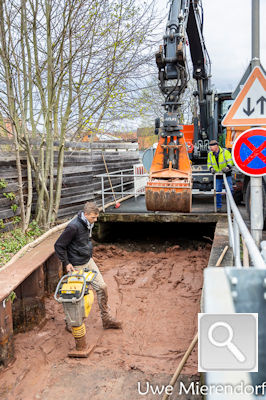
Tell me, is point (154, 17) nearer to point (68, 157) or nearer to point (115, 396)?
point (68, 157)

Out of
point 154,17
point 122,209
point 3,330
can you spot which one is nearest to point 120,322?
point 3,330

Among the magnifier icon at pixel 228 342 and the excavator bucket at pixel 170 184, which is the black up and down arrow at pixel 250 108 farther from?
the magnifier icon at pixel 228 342

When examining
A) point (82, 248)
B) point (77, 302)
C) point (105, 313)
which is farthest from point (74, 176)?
point (77, 302)

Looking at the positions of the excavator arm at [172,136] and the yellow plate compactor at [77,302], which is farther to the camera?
the excavator arm at [172,136]

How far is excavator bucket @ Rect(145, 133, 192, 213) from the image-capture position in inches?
258

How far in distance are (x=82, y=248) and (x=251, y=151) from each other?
2.65m

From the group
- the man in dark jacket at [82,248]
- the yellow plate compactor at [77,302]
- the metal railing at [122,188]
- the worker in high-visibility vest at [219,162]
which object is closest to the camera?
the yellow plate compactor at [77,302]

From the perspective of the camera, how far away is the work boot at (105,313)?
5258 mm

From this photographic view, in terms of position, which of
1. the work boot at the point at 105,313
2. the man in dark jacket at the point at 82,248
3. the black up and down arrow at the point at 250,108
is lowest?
the work boot at the point at 105,313

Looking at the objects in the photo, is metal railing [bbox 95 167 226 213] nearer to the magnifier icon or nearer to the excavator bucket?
the excavator bucket

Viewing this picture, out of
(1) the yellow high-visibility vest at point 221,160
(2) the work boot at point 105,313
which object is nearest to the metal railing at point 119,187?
(1) the yellow high-visibility vest at point 221,160

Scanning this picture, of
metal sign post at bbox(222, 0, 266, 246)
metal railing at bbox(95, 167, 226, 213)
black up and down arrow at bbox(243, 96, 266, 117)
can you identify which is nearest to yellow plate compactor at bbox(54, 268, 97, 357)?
metal sign post at bbox(222, 0, 266, 246)

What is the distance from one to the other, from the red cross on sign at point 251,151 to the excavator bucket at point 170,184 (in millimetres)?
1848

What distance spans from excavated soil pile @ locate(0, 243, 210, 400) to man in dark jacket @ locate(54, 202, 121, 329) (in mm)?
413
